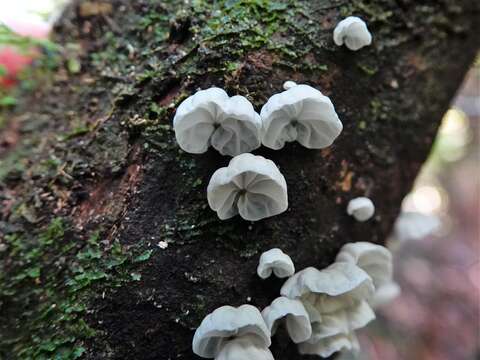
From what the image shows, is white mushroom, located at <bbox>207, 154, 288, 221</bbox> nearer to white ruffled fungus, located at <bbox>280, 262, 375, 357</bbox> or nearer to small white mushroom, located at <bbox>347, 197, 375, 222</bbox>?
white ruffled fungus, located at <bbox>280, 262, 375, 357</bbox>

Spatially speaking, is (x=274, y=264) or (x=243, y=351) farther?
(x=274, y=264)

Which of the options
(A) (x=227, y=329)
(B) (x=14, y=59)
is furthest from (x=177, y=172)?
(B) (x=14, y=59)

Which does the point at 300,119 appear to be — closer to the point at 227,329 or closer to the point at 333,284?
the point at 333,284

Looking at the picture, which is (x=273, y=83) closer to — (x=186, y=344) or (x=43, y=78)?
(x=186, y=344)

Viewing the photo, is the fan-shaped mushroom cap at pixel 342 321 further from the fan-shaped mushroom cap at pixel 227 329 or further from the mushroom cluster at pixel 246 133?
the mushroom cluster at pixel 246 133

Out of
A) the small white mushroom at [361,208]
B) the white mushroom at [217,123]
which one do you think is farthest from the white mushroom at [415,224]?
the white mushroom at [217,123]

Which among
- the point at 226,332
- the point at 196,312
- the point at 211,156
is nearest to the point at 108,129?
the point at 211,156

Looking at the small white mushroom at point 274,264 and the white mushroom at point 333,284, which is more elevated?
the small white mushroom at point 274,264
